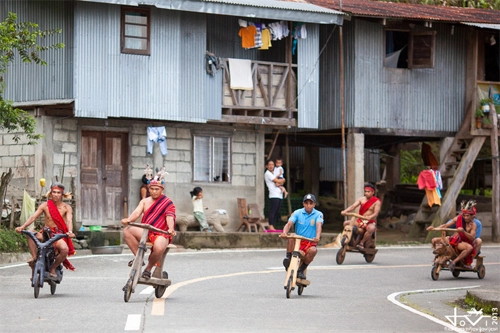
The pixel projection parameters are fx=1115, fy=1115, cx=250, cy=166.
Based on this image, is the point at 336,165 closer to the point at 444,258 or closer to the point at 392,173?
the point at 392,173

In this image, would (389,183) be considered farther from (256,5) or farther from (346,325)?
(346,325)

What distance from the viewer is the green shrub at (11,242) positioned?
2281 centimetres

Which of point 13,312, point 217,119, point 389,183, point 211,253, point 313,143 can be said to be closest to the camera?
point 13,312

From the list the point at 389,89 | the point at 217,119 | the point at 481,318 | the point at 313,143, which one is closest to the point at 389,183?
the point at 313,143

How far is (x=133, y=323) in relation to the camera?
11922mm

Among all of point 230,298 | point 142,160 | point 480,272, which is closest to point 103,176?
point 142,160

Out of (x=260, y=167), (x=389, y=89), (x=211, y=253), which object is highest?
(x=389, y=89)

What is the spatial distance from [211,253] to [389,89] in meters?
9.65

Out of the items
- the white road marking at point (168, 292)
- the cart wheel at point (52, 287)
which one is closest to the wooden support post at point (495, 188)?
the white road marking at point (168, 292)

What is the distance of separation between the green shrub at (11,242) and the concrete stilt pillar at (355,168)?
429 inches

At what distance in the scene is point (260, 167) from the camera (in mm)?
31922

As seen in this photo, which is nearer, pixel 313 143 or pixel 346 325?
pixel 346 325

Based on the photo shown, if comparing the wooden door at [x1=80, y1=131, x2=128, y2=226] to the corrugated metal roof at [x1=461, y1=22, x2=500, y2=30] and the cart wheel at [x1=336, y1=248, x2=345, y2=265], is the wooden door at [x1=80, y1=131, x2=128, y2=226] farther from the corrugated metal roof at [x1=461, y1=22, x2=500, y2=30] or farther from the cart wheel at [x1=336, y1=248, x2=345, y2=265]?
the corrugated metal roof at [x1=461, y1=22, x2=500, y2=30]

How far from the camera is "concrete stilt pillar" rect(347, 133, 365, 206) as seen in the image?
1238 inches
